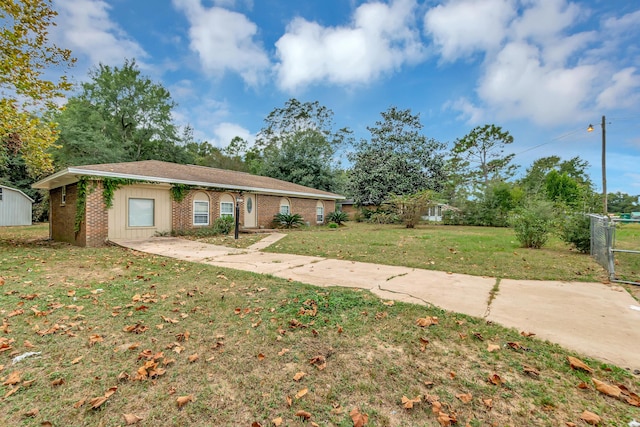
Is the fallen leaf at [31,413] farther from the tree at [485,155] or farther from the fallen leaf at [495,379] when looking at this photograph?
the tree at [485,155]

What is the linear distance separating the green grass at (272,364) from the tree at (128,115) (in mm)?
24808

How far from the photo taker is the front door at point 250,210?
50.1ft

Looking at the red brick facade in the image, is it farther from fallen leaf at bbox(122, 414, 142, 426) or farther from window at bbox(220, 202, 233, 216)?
fallen leaf at bbox(122, 414, 142, 426)

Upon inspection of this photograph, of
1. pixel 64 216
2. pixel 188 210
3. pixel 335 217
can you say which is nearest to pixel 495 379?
pixel 188 210

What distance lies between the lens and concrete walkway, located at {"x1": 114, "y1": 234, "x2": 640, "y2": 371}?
8.80ft

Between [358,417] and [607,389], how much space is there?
5.73 feet

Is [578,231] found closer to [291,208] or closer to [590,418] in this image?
[590,418]

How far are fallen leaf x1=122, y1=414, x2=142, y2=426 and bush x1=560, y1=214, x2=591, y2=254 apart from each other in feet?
34.3

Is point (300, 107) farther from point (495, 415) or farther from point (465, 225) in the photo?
point (495, 415)

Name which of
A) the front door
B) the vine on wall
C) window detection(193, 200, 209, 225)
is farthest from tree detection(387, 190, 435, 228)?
the vine on wall

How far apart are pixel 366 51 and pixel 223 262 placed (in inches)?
442

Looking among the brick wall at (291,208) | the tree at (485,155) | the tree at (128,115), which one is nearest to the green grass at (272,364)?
the brick wall at (291,208)

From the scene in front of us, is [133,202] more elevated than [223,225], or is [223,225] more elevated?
[133,202]

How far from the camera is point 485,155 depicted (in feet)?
108
